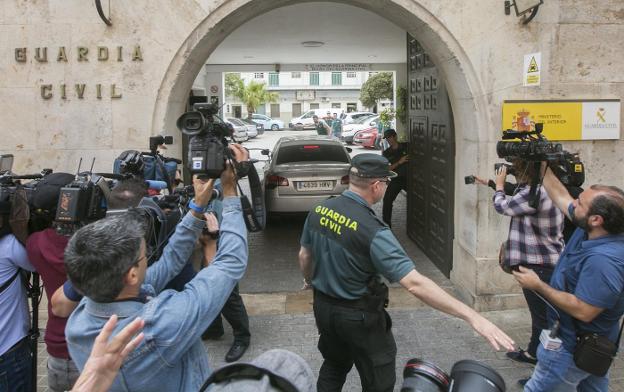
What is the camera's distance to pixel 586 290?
109 inches

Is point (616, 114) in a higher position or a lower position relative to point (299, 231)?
higher

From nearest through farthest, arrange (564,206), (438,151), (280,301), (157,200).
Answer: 1. (157,200)
2. (564,206)
3. (280,301)
4. (438,151)

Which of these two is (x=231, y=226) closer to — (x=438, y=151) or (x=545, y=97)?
(x=545, y=97)

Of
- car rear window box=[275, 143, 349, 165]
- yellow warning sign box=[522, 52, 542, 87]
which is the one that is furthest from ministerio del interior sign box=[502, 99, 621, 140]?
car rear window box=[275, 143, 349, 165]

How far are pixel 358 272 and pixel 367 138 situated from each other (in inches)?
968

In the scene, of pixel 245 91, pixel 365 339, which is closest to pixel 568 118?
pixel 365 339

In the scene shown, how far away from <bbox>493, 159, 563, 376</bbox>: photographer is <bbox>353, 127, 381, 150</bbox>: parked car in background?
2162cm

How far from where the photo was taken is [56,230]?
2.69 meters

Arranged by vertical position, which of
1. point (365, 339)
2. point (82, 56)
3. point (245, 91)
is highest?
point (245, 91)

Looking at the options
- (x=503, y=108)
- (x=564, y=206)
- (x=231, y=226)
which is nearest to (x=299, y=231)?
(x=503, y=108)

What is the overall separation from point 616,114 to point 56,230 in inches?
208

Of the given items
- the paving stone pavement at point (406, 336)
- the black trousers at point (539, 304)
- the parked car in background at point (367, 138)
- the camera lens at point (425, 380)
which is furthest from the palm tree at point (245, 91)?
the camera lens at point (425, 380)

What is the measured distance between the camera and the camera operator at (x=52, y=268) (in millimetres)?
2754

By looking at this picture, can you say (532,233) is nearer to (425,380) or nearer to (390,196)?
(425,380)
